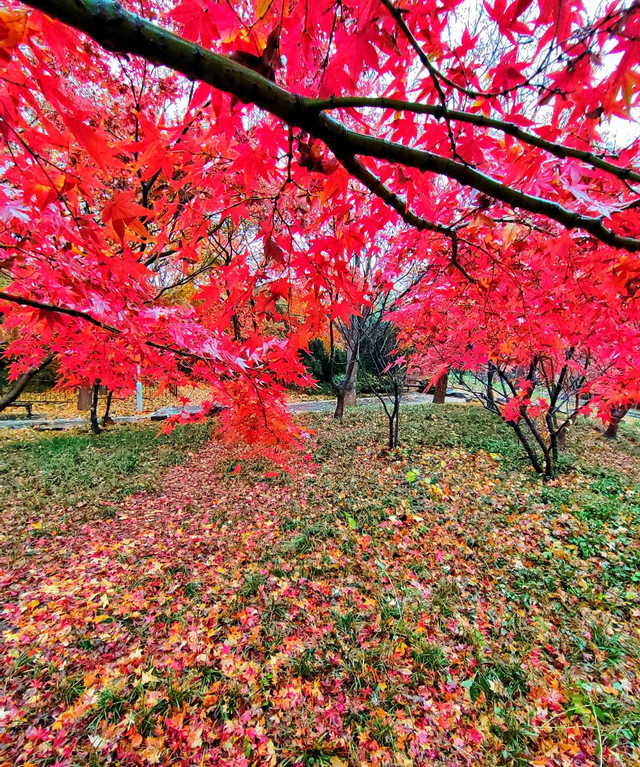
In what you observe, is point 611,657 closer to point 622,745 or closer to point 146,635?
point 622,745

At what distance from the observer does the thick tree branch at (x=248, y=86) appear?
2.24 ft

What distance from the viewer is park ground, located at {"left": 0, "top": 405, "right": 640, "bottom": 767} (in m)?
1.90

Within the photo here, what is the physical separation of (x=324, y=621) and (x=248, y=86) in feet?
10.6

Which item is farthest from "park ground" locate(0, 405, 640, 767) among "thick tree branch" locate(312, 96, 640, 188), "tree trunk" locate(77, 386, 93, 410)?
"tree trunk" locate(77, 386, 93, 410)

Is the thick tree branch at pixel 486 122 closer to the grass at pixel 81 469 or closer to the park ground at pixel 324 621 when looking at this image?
the park ground at pixel 324 621

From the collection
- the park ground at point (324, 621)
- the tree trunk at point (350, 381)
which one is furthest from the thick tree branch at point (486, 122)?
the tree trunk at point (350, 381)

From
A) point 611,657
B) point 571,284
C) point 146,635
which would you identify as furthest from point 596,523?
point 146,635

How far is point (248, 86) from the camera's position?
831mm

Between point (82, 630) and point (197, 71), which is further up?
point (197, 71)

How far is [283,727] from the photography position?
1.96 m

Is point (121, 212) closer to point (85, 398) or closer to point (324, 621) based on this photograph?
point (324, 621)

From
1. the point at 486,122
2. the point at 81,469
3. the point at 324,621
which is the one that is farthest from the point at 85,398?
the point at 486,122

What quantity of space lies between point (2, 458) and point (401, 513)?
24.1 ft

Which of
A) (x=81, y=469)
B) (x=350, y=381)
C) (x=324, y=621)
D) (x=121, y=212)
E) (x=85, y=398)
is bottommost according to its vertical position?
(x=324, y=621)
